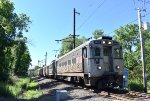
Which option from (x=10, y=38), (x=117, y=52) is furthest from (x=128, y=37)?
(x=117, y=52)

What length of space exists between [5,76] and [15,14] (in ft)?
52.7

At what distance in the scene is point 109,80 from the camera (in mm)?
19172

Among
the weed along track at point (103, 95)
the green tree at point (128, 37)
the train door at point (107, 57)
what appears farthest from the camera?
the green tree at point (128, 37)

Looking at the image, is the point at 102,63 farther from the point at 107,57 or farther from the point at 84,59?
the point at 84,59

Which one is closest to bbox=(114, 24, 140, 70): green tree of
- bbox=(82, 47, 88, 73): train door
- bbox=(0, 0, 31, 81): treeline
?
bbox=(0, 0, 31, 81): treeline

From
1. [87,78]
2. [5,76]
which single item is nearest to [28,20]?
[5,76]

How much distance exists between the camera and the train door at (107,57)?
1945 centimetres

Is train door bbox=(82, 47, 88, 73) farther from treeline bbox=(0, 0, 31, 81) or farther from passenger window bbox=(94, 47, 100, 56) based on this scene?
treeline bbox=(0, 0, 31, 81)

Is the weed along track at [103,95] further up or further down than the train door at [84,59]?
further down

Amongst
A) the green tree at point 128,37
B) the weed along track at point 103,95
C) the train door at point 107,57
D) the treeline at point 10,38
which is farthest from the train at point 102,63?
the green tree at point 128,37

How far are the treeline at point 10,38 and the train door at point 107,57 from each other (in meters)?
15.2

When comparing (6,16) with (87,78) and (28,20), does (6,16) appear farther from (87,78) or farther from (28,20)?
(87,78)

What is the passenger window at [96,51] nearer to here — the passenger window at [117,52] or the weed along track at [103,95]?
the passenger window at [117,52]

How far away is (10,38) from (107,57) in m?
26.1
